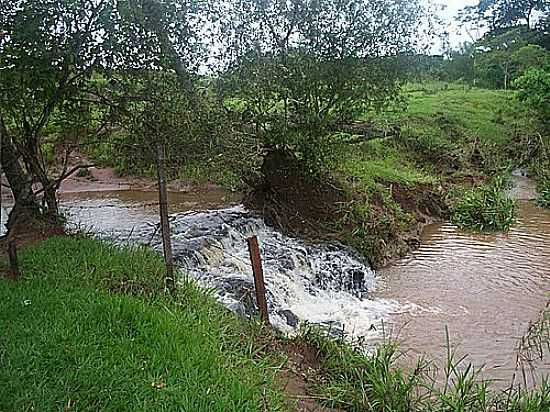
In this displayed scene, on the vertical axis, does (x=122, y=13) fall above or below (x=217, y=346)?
above

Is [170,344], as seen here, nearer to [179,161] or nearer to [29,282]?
[29,282]

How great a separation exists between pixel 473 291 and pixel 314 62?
14.7 feet

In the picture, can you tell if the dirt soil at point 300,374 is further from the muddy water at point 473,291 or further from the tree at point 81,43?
the tree at point 81,43

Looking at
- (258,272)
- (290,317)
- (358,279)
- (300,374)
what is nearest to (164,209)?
(258,272)

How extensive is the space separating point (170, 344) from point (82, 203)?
12.2 metres

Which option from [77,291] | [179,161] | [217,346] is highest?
[179,161]

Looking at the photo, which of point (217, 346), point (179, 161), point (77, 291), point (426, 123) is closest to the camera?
point (217, 346)

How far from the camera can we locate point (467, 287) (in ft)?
29.7

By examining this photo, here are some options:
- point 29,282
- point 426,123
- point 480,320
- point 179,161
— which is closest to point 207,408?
point 29,282

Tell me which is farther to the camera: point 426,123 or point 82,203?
point 426,123

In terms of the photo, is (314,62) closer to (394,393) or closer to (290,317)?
(290,317)

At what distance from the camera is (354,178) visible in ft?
41.5

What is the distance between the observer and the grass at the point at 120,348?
11.3 feet

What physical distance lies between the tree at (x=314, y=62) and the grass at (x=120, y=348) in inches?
204
